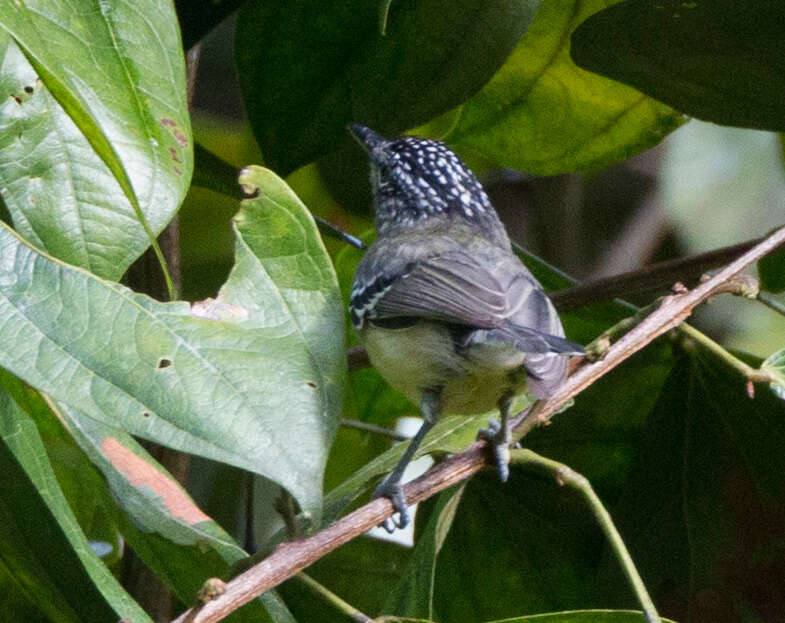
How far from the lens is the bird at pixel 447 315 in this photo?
2.30m

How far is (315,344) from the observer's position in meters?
1.96

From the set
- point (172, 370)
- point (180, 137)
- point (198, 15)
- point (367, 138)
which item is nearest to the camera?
point (172, 370)

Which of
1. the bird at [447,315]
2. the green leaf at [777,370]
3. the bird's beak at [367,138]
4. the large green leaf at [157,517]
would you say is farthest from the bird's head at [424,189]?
the large green leaf at [157,517]

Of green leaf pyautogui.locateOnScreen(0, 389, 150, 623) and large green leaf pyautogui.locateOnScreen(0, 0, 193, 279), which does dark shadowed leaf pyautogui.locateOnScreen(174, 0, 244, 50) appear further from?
green leaf pyautogui.locateOnScreen(0, 389, 150, 623)

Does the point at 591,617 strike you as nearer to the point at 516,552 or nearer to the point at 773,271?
the point at 516,552

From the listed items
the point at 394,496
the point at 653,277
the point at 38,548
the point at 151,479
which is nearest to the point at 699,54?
the point at 653,277

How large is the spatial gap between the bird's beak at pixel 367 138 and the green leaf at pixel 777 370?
42.0 inches

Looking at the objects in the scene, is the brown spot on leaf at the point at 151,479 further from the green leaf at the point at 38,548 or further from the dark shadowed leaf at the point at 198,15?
the dark shadowed leaf at the point at 198,15

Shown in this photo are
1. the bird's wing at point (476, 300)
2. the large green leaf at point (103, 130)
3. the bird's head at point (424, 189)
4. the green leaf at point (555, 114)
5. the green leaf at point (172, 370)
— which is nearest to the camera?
the green leaf at point (172, 370)

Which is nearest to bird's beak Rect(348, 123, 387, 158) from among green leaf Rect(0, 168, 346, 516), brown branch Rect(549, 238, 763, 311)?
brown branch Rect(549, 238, 763, 311)

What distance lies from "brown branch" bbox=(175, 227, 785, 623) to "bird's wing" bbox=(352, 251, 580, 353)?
86mm

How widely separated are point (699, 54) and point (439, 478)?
1097mm

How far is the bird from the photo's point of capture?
2303mm

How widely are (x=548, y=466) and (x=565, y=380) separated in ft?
0.91
